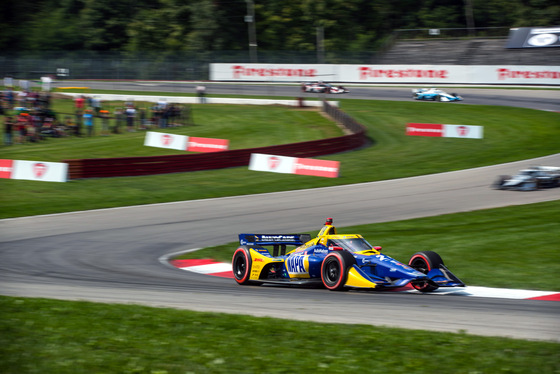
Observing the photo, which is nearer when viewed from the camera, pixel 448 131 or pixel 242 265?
pixel 242 265

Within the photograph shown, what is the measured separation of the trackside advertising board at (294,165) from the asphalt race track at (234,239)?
7.64 feet

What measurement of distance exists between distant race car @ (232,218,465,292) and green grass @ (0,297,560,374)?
8.71ft

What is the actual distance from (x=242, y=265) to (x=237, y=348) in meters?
5.75

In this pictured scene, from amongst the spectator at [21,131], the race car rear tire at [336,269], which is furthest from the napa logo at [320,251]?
the spectator at [21,131]

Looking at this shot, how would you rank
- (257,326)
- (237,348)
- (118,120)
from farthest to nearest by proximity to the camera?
(118,120)
(257,326)
(237,348)

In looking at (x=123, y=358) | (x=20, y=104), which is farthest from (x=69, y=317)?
(x=20, y=104)

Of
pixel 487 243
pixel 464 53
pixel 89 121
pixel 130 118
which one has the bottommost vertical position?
pixel 487 243

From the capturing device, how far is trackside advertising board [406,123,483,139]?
3678 cm

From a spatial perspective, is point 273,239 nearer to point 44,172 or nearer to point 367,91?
point 44,172

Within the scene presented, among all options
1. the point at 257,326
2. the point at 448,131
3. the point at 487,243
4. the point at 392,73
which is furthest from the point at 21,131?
the point at 392,73

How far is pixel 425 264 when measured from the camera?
11406mm

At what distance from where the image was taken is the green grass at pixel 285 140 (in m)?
24.3

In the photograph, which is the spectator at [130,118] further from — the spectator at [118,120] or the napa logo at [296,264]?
the napa logo at [296,264]

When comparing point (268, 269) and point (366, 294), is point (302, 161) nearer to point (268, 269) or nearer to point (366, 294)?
point (268, 269)
